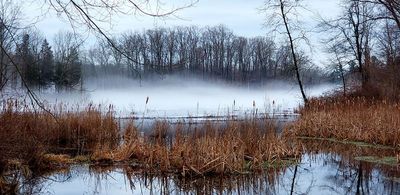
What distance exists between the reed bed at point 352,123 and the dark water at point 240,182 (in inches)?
123

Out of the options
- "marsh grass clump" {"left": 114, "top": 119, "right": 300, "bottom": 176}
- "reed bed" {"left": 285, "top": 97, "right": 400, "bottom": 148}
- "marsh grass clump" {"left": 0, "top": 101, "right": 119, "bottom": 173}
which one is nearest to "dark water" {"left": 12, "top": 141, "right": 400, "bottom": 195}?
"marsh grass clump" {"left": 114, "top": 119, "right": 300, "bottom": 176}

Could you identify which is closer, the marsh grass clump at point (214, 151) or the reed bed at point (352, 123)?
the marsh grass clump at point (214, 151)

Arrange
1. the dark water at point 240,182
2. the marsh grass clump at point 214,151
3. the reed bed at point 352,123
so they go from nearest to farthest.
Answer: the dark water at point 240,182
the marsh grass clump at point 214,151
the reed bed at point 352,123

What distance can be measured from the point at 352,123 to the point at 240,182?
7853mm

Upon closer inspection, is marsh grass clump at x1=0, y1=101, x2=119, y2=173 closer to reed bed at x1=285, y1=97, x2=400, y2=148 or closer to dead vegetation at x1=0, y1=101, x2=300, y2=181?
dead vegetation at x1=0, y1=101, x2=300, y2=181

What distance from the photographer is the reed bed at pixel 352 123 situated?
45.2 ft

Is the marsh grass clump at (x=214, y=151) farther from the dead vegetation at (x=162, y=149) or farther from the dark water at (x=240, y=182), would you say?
the dark water at (x=240, y=182)

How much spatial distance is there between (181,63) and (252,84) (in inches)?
2498

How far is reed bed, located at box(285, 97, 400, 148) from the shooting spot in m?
13.8

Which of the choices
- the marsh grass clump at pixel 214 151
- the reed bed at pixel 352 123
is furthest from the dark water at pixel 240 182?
the reed bed at pixel 352 123

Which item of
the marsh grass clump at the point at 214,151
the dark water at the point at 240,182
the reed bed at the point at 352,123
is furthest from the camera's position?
the reed bed at the point at 352,123

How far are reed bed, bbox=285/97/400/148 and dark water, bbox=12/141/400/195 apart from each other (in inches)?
123

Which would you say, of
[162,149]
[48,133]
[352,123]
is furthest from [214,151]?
[352,123]

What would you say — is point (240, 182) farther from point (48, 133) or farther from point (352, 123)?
point (352, 123)
